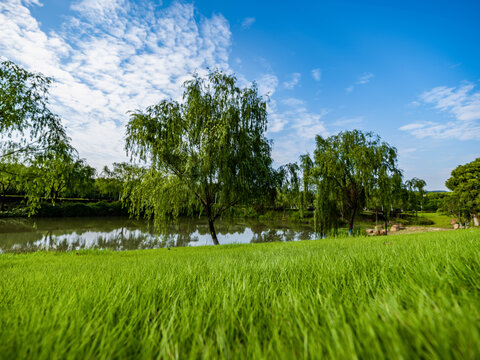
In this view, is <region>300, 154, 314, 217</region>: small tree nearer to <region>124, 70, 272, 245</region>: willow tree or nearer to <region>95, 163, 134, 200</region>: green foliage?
<region>124, 70, 272, 245</region>: willow tree

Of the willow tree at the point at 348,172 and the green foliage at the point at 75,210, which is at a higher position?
the willow tree at the point at 348,172

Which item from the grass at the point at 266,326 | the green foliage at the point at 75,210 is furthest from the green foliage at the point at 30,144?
the green foliage at the point at 75,210

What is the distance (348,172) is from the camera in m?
17.5

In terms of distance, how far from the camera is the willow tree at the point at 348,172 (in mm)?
16219

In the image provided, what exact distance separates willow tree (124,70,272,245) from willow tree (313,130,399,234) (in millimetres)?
6981

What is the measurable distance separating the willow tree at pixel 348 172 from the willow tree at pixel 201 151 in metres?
6.98

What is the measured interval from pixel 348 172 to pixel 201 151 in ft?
41.0

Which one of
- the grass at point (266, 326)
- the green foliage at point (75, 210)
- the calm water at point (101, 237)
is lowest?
the calm water at point (101, 237)

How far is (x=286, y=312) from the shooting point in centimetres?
81

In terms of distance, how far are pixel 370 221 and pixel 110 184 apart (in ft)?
195

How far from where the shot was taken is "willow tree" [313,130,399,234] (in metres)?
16.2

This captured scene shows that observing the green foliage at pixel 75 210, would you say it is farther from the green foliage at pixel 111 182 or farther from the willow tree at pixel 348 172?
the willow tree at pixel 348 172

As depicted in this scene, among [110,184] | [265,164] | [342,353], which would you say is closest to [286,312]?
[342,353]

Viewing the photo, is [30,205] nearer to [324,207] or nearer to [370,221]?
[324,207]
